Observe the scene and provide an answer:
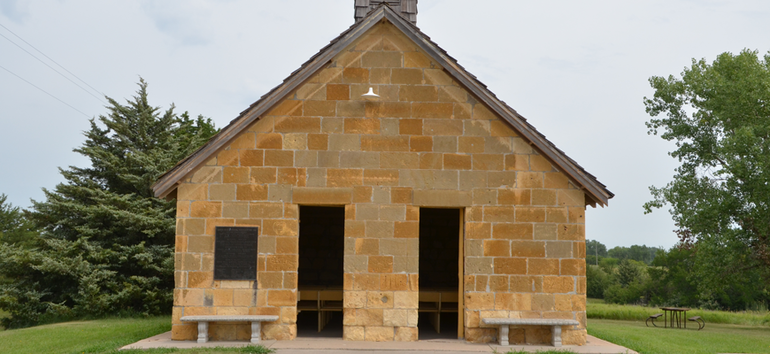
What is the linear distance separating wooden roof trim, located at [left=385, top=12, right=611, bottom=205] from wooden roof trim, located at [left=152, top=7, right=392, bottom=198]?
24.1 inches

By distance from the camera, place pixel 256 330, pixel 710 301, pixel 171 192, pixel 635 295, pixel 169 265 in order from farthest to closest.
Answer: pixel 635 295, pixel 710 301, pixel 169 265, pixel 171 192, pixel 256 330

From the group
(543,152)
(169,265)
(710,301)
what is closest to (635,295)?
(710,301)

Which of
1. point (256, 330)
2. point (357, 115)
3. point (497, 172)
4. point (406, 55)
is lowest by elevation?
point (256, 330)

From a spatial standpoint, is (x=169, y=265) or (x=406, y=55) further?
(x=169, y=265)

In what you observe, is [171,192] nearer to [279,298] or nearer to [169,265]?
[279,298]

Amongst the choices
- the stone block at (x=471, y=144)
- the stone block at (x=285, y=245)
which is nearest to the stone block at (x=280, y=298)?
the stone block at (x=285, y=245)

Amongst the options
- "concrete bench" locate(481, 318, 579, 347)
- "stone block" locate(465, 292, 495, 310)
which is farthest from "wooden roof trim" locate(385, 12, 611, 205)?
"stone block" locate(465, 292, 495, 310)

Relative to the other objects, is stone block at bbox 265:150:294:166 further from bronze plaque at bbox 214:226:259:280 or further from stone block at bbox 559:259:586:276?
stone block at bbox 559:259:586:276

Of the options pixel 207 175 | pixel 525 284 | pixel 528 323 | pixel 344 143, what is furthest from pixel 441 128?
pixel 207 175

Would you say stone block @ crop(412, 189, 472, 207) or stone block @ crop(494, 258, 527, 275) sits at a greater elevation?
stone block @ crop(412, 189, 472, 207)

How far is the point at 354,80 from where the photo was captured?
33.2ft

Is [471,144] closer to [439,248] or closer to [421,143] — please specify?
[421,143]

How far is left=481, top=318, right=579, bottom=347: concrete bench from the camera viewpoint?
372 inches

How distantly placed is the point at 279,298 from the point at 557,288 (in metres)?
4.39
